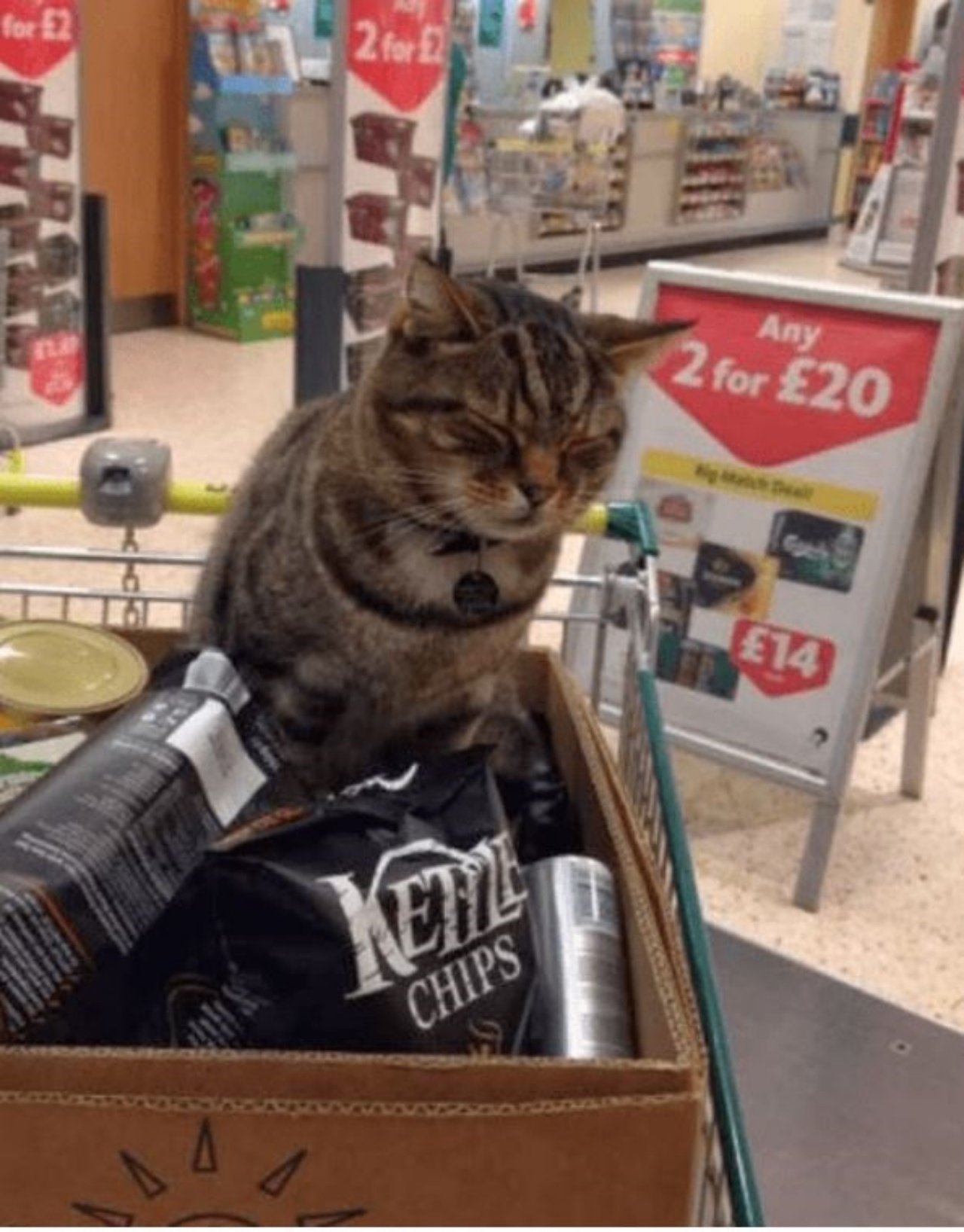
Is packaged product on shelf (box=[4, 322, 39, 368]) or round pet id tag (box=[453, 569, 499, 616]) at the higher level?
round pet id tag (box=[453, 569, 499, 616])

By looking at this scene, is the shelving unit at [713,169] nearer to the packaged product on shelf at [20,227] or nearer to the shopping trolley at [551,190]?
the shopping trolley at [551,190]

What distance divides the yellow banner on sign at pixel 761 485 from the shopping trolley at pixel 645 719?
124cm

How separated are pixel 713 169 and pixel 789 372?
330 inches

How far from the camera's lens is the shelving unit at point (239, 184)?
6.80m

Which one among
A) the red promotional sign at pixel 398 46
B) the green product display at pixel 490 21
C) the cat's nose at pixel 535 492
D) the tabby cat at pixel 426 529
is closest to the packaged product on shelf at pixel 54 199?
the red promotional sign at pixel 398 46

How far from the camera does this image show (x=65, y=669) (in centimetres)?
128

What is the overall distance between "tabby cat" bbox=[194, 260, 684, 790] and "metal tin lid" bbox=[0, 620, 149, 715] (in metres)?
0.12

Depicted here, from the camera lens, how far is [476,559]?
1.43 meters

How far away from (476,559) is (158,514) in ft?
1.07

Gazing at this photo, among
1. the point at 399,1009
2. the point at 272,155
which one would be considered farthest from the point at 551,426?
the point at 272,155

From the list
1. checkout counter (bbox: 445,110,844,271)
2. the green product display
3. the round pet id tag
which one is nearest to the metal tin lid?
the round pet id tag

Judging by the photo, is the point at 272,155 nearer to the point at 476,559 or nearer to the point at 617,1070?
the point at 476,559

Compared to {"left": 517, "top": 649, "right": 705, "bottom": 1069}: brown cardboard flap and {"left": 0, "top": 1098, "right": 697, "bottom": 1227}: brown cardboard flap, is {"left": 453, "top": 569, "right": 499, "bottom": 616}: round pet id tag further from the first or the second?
{"left": 0, "top": 1098, "right": 697, "bottom": 1227}: brown cardboard flap

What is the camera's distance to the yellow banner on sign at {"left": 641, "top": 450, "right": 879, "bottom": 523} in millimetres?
2676
